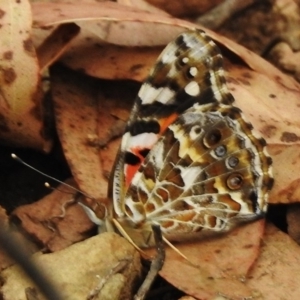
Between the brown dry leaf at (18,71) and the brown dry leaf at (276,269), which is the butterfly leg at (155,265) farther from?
the brown dry leaf at (18,71)

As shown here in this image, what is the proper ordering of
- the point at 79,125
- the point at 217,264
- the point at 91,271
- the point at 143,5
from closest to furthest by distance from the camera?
the point at 91,271
the point at 217,264
the point at 79,125
the point at 143,5

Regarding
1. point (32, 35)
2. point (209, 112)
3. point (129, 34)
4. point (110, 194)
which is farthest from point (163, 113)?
point (32, 35)

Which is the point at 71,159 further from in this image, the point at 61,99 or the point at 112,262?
the point at 112,262

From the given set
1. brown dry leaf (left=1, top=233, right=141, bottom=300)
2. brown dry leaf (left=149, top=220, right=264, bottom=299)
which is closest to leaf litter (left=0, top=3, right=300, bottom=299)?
brown dry leaf (left=149, top=220, right=264, bottom=299)

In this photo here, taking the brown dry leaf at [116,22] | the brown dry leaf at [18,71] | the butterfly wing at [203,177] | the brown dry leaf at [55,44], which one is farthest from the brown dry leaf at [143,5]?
the butterfly wing at [203,177]

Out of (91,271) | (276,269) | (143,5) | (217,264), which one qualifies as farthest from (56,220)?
(143,5)

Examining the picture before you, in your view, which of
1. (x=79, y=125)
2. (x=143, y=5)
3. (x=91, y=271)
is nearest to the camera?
(x=91, y=271)

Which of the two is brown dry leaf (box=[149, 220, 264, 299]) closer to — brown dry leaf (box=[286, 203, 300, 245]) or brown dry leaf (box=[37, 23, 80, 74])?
brown dry leaf (box=[286, 203, 300, 245])

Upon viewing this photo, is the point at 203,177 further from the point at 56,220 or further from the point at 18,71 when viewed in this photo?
the point at 18,71
